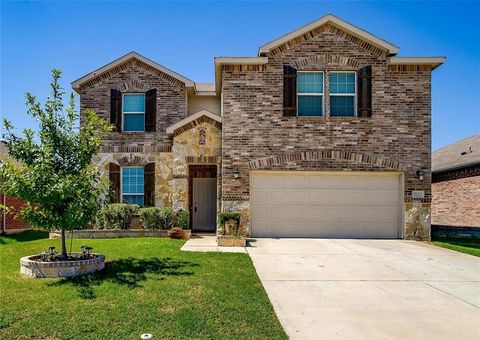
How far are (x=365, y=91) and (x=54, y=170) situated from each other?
10.8 m

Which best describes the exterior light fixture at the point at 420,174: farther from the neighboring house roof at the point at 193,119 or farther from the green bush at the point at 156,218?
the green bush at the point at 156,218

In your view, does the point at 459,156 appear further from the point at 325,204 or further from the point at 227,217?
the point at 227,217

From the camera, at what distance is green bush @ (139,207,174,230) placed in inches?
553

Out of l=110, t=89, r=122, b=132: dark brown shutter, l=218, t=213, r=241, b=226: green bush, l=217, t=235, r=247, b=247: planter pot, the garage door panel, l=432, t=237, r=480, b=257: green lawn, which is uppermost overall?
l=110, t=89, r=122, b=132: dark brown shutter

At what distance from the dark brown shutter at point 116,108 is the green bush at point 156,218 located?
4.11m

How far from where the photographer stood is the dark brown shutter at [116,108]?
15770mm

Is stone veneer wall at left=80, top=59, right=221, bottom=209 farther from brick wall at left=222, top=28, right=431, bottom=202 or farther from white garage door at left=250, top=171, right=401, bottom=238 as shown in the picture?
white garage door at left=250, top=171, right=401, bottom=238

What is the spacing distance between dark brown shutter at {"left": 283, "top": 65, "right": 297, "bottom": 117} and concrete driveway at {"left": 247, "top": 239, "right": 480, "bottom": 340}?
5115mm

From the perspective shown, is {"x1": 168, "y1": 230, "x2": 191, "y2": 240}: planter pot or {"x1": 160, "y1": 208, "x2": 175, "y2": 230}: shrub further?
{"x1": 160, "y1": 208, "x2": 175, "y2": 230}: shrub

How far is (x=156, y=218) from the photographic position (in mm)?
14070

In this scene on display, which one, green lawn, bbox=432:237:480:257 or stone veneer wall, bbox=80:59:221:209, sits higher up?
stone veneer wall, bbox=80:59:221:209

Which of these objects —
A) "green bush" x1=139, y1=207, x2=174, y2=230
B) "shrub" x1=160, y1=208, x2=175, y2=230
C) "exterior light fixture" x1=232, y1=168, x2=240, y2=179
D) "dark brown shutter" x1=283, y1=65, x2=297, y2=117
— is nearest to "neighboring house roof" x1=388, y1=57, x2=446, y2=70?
"dark brown shutter" x1=283, y1=65, x2=297, y2=117

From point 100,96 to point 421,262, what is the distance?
13789mm

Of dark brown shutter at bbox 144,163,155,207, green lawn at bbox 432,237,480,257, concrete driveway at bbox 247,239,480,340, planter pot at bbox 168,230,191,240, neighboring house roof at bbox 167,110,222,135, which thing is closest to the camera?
concrete driveway at bbox 247,239,480,340
